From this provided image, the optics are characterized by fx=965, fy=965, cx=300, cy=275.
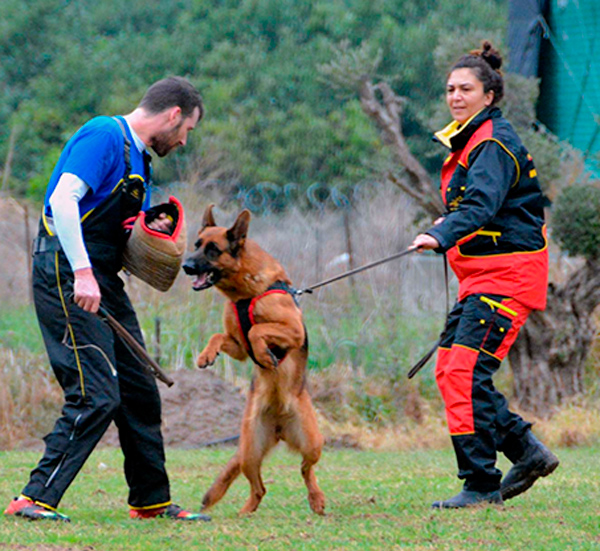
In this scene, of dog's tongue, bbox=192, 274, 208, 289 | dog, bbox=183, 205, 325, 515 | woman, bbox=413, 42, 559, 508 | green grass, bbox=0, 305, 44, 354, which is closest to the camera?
woman, bbox=413, 42, 559, 508

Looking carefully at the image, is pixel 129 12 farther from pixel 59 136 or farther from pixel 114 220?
pixel 114 220

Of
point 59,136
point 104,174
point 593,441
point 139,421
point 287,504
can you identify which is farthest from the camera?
point 59,136

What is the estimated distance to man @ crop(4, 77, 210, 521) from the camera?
436 cm

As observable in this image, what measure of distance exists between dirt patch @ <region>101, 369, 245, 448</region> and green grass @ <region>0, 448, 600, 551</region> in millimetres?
1479

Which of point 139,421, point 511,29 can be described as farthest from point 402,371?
point 139,421

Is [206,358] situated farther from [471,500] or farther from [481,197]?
[481,197]

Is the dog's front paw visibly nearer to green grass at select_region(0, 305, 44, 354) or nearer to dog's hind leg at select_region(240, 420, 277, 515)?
dog's hind leg at select_region(240, 420, 277, 515)

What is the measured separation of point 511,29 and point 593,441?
5205mm

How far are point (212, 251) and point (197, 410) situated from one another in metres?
4.29

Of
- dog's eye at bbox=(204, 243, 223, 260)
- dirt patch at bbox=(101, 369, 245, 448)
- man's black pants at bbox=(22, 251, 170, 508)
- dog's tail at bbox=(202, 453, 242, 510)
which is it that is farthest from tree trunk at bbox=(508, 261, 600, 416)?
man's black pants at bbox=(22, 251, 170, 508)

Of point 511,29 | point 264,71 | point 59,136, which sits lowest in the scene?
point 59,136

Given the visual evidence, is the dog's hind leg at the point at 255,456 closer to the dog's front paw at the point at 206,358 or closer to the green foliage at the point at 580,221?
the dog's front paw at the point at 206,358

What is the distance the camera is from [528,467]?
5.10m

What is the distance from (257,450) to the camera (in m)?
5.28
